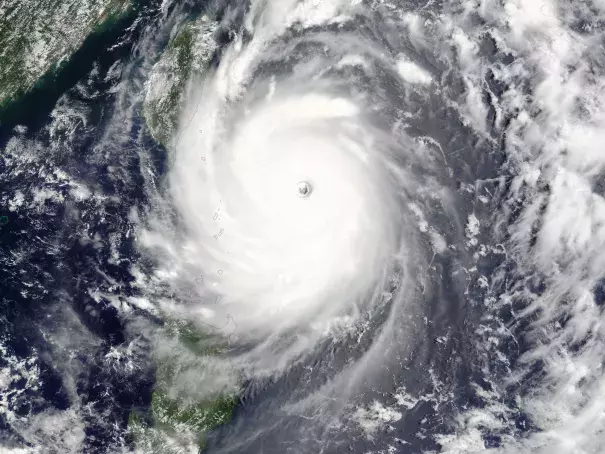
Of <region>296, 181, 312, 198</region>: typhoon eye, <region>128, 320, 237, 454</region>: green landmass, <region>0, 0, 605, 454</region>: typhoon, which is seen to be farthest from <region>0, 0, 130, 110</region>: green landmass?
<region>128, 320, 237, 454</region>: green landmass

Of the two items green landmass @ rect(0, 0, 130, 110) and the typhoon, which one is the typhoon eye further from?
green landmass @ rect(0, 0, 130, 110)

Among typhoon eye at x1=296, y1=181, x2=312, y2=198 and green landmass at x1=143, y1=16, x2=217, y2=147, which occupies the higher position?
green landmass at x1=143, y1=16, x2=217, y2=147

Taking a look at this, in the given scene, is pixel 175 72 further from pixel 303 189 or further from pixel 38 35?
pixel 303 189

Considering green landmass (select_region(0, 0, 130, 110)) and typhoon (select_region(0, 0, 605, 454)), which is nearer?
typhoon (select_region(0, 0, 605, 454))

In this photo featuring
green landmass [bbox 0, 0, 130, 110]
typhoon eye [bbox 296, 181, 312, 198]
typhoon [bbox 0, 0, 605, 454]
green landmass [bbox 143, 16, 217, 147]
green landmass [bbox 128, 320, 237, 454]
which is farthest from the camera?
green landmass [bbox 0, 0, 130, 110]

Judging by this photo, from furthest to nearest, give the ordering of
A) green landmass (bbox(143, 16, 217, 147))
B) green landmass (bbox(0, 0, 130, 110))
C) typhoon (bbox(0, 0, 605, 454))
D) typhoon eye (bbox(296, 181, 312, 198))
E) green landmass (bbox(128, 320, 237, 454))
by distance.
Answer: green landmass (bbox(0, 0, 130, 110)) < green landmass (bbox(143, 16, 217, 147)) < green landmass (bbox(128, 320, 237, 454)) < typhoon eye (bbox(296, 181, 312, 198)) < typhoon (bbox(0, 0, 605, 454))

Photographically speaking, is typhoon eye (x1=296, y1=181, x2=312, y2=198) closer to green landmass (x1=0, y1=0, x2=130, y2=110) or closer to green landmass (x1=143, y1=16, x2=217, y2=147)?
green landmass (x1=143, y1=16, x2=217, y2=147)

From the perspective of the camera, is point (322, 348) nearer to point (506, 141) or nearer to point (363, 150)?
point (363, 150)
